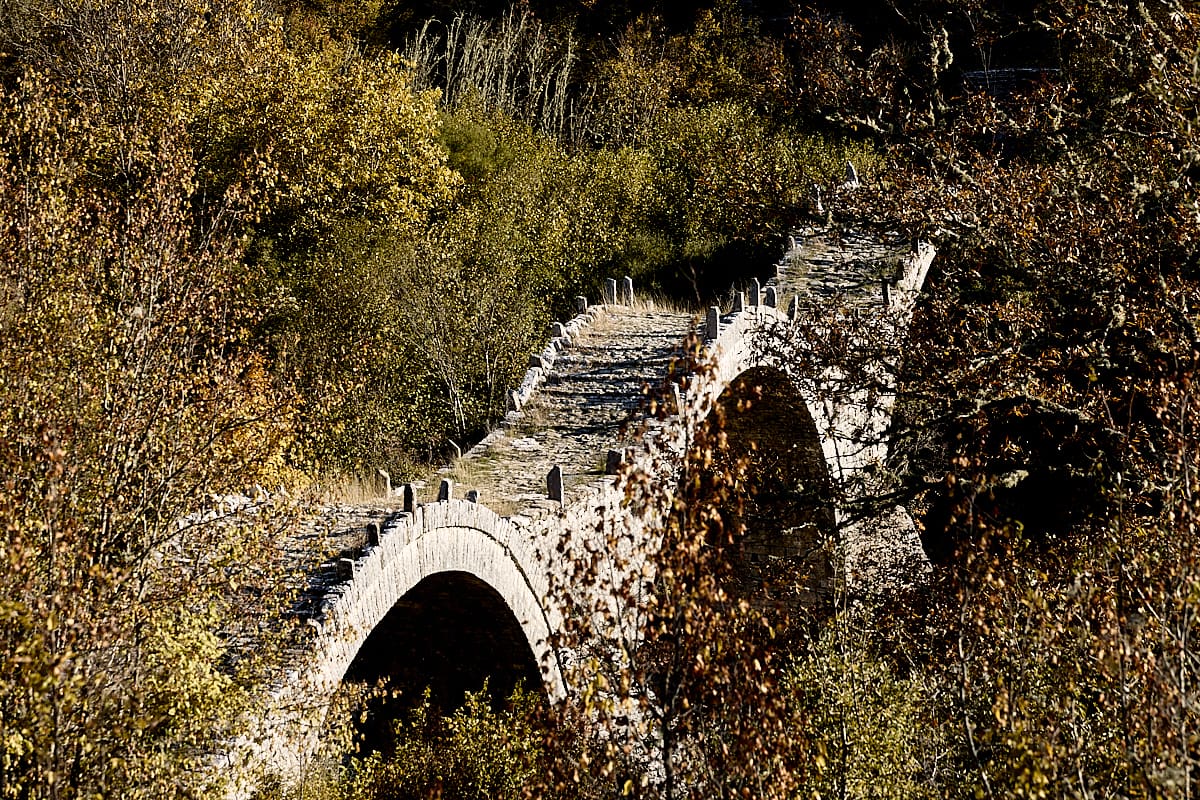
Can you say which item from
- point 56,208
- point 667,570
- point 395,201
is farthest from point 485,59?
point 667,570

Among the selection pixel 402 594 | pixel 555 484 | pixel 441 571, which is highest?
pixel 555 484

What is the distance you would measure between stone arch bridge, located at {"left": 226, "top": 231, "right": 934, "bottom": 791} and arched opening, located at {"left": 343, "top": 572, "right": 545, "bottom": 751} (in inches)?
0.9

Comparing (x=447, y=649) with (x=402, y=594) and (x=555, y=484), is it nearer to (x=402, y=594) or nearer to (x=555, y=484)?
(x=555, y=484)

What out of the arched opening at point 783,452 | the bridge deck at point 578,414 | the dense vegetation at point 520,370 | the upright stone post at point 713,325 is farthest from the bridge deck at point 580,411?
the arched opening at point 783,452

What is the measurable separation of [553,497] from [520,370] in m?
10.8

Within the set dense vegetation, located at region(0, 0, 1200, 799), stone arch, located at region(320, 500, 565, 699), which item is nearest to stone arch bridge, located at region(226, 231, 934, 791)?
stone arch, located at region(320, 500, 565, 699)

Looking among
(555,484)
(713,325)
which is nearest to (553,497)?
(555,484)

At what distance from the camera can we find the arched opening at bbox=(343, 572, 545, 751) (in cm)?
1398

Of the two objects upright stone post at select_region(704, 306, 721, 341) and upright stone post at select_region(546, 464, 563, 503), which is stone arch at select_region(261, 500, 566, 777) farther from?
upright stone post at select_region(704, 306, 721, 341)

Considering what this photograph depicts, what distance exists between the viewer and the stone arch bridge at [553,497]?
410 inches

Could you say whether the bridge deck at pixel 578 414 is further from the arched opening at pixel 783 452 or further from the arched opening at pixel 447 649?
the arched opening at pixel 783 452

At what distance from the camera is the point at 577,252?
31109mm

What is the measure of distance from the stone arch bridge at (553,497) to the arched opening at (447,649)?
0.08ft

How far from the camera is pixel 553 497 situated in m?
15.1
